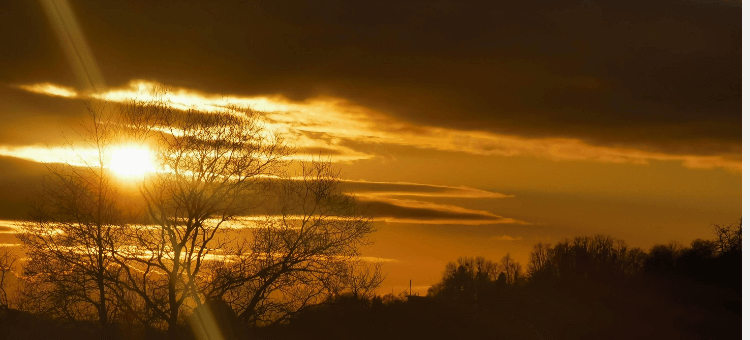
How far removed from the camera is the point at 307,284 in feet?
95.9

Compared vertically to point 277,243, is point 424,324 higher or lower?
lower

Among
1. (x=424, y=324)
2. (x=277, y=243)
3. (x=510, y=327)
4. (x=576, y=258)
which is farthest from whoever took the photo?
(x=576, y=258)

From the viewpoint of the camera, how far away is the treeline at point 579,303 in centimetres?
3925

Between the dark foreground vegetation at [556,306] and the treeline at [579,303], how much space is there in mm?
86

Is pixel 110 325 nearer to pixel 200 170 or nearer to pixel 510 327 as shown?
pixel 200 170

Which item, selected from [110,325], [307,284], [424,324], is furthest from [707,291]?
[110,325]

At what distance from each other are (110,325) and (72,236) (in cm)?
384

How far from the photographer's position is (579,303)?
60844 mm

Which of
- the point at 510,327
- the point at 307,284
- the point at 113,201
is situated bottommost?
the point at 510,327

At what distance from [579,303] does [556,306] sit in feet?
12.1

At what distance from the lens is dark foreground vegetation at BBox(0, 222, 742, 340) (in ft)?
102

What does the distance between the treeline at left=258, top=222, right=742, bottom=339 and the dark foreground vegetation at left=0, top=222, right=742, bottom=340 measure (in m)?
0.09

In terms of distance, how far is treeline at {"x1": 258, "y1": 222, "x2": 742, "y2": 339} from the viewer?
3925cm

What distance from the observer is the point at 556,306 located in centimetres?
5825
